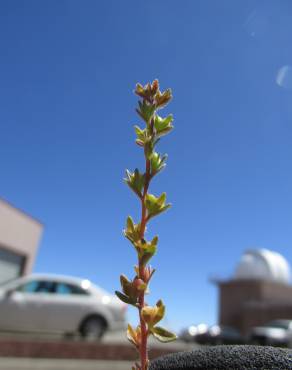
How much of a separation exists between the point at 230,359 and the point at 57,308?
25.1 feet

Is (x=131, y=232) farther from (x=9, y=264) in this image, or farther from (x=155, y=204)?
(x=9, y=264)

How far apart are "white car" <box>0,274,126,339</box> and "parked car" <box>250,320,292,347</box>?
48.3ft

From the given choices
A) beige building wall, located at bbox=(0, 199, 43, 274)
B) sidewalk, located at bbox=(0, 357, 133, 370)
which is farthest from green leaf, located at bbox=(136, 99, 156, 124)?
beige building wall, located at bbox=(0, 199, 43, 274)

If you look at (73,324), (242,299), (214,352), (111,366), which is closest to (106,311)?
(73,324)

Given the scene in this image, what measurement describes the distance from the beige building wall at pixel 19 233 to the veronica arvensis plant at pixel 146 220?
16.5 m

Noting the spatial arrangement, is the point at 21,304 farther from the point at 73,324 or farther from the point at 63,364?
the point at 63,364

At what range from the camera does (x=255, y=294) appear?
3978 centimetres

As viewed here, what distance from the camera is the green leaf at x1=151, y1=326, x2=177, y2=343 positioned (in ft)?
1.95

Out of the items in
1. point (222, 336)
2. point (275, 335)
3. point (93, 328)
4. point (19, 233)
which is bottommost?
point (93, 328)

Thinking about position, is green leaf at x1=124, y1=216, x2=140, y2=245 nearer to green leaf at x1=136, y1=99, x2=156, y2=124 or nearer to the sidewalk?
green leaf at x1=136, y1=99, x2=156, y2=124

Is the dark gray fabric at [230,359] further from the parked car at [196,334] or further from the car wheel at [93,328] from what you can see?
the parked car at [196,334]

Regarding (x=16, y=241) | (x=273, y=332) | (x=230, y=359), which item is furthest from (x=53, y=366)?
(x=273, y=332)

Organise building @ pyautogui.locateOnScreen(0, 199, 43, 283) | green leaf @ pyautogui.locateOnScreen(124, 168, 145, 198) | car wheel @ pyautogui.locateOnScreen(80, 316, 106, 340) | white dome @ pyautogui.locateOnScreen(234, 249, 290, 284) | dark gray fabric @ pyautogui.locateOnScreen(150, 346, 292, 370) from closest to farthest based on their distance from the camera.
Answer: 1. green leaf @ pyautogui.locateOnScreen(124, 168, 145, 198)
2. dark gray fabric @ pyautogui.locateOnScreen(150, 346, 292, 370)
3. car wheel @ pyautogui.locateOnScreen(80, 316, 106, 340)
4. building @ pyautogui.locateOnScreen(0, 199, 43, 283)
5. white dome @ pyautogui.locateOnScreen(234, 249, 290, 284)

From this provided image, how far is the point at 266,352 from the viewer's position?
892 mm
